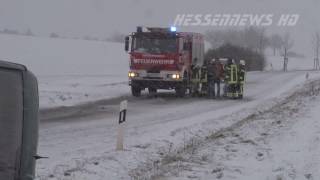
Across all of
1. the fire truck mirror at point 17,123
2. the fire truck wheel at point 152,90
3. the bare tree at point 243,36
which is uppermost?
the bare tree at point 243,36

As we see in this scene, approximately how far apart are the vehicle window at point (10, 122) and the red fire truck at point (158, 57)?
22.8 metres

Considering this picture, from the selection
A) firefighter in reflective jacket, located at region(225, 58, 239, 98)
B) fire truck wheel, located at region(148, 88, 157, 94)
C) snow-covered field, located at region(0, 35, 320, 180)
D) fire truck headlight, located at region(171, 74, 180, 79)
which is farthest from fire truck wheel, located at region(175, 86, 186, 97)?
firefighter in reflective jacket, located at region(225, 58, 239, 98)

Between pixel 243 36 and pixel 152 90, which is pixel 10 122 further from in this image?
pixel 243 36

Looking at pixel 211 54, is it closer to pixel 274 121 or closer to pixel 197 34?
pixel 197 34

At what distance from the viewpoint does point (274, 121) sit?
15.7 metres

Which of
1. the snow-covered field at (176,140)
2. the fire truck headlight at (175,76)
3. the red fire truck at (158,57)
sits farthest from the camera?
the fire truck headlight at (175,76)

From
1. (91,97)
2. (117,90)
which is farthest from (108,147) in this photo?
(117,90)

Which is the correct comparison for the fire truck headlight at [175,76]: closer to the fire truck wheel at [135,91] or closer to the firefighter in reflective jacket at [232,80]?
the fire truck wheel at [135,91]

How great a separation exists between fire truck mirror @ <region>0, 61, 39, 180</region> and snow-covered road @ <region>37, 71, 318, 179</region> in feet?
14.9

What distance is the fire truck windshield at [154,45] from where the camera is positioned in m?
26.9

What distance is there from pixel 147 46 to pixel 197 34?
→ 3.68 metres

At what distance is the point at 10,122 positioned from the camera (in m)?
3.84

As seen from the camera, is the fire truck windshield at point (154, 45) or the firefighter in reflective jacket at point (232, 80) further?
the firefighter in reflective jacket at point (232, 80)

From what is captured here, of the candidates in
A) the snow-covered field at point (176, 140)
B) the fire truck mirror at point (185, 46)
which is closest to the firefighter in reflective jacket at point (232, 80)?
the snow-covered field at point (176, 140)
